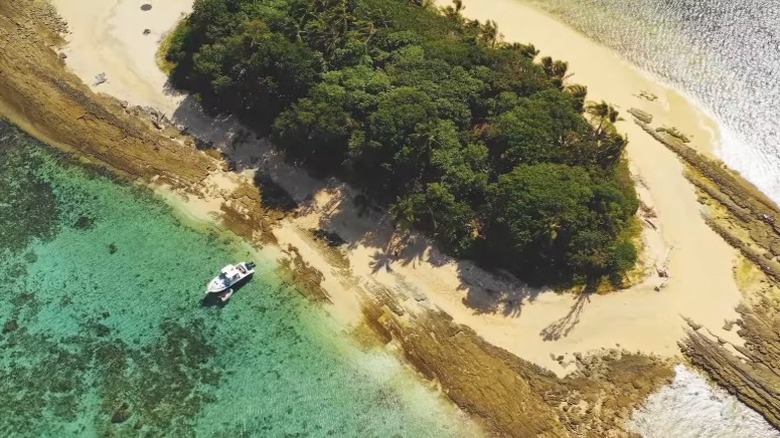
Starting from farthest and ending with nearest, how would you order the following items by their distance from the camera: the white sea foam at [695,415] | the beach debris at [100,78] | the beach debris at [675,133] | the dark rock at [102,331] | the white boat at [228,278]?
the beach debris at [100,78], the beach debris at [675,133], the white boat at [228,278], the dark rock at [102,331], the white sea foam at [695,415]

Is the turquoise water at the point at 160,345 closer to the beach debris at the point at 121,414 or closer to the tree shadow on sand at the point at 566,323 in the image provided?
A: the beach debris at the point at 121,414

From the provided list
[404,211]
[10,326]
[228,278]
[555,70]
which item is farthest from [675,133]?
[10,326]

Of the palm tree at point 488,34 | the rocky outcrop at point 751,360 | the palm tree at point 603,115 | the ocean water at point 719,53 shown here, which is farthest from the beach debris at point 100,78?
the rocky outcrop at point 751,360

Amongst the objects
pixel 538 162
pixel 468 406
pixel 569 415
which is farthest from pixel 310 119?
pixel 569 415

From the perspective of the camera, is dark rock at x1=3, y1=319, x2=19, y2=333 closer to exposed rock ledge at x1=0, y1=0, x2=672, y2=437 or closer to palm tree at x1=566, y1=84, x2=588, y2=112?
exposed rock ledge at x1=0, y1=0, x2=672, y2=437

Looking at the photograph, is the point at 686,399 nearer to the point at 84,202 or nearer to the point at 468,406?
the point at 468,406
